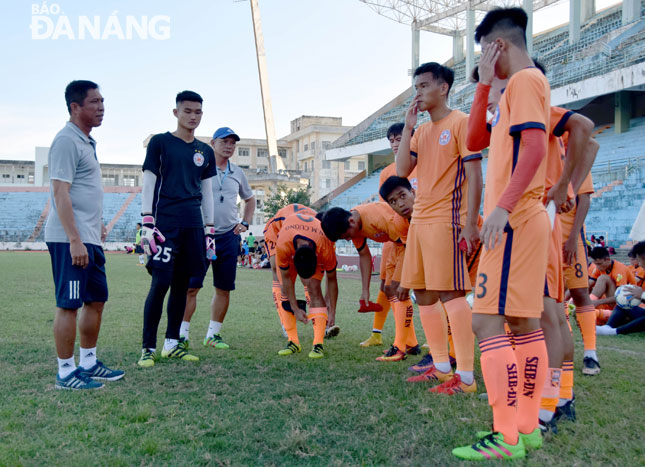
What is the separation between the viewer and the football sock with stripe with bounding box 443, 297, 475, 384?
13.3 feet

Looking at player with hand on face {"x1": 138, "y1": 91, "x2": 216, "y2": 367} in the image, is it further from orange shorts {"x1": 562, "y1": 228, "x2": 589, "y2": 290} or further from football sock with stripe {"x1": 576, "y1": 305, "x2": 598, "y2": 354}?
football sock with stripe {"x1": 576, "y1": 305, "x2": 598, "y2": 354}

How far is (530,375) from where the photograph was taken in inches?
113

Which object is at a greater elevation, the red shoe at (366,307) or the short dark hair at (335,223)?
the short dark hair at (335,223)

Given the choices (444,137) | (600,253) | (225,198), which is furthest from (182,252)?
(600,253)

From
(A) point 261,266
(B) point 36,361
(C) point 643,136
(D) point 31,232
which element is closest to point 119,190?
(D) point 31,232

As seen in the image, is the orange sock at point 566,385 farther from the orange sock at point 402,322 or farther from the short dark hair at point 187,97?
the short dark hair at point 187,97

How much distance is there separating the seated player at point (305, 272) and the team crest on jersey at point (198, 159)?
1093 millimetres

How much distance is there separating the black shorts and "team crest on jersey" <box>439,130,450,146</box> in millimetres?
2543

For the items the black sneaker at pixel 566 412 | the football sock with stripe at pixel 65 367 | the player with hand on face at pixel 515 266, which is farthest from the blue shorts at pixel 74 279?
the black sneaker at pixel 566 412

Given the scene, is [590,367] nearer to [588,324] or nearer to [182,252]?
[588,324]

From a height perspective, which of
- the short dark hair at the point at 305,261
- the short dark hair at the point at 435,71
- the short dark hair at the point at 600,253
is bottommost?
the short dark hair at the point at 600,253

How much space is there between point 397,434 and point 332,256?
9.53ft

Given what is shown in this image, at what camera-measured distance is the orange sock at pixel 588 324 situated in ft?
15.7

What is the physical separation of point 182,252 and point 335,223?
4.98 feet
